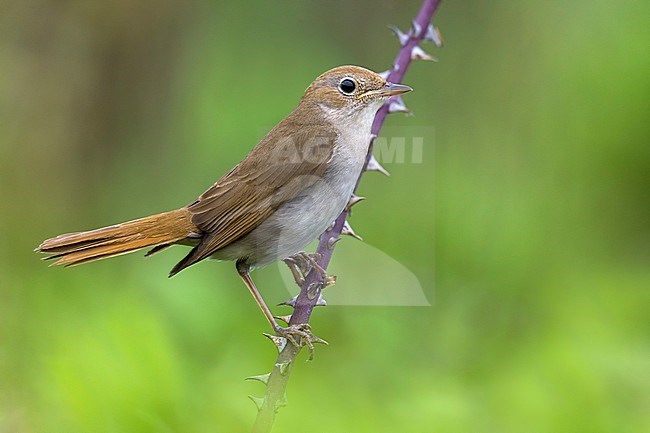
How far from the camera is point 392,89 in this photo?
2.39 metres

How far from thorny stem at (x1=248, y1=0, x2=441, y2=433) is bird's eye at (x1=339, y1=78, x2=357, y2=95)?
11cm

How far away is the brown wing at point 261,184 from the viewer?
2.53 m

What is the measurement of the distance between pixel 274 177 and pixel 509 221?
1807 millimetres

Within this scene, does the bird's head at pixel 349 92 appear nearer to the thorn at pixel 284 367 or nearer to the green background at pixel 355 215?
the green background at pixel 355 215

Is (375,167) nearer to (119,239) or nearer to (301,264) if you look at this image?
(301,264)

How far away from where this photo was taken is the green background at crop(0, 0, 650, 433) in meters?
2.70

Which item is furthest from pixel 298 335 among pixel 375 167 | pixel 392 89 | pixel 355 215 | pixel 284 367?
pixel 355 215

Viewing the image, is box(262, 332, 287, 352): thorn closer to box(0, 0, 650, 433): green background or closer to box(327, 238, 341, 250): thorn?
box(327, 238, 341, 250): thorn

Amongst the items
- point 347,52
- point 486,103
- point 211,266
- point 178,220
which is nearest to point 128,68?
point 347,52

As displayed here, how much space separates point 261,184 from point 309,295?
0.72m

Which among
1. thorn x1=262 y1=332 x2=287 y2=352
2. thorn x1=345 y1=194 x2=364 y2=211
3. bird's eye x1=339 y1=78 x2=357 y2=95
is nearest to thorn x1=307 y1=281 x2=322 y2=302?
thorn x1=262 y1=332 x2=287 y2=352

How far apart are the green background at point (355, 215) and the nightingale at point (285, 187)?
12.9 inches

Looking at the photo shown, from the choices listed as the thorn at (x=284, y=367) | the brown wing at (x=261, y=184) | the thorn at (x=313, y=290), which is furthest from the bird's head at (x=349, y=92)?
the thorn at (x=284, y=367)

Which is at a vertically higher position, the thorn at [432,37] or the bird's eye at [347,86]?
the thorn at [432,37]
